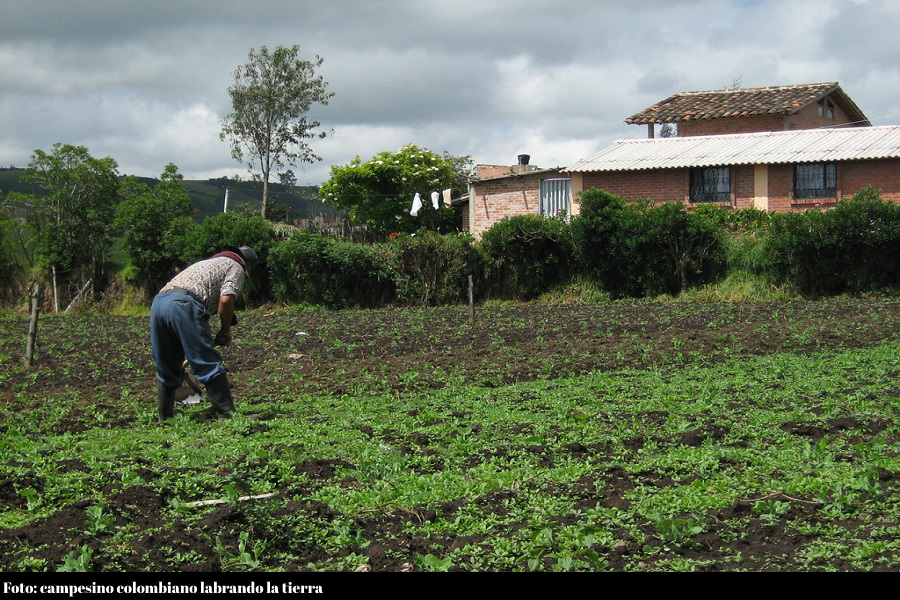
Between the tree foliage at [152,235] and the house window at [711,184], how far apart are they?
52.7 feet

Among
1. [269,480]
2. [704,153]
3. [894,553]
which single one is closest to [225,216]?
[704,153]

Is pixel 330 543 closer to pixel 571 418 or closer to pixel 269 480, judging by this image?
pixel 269 480

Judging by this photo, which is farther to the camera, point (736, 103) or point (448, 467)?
point (736, 103)

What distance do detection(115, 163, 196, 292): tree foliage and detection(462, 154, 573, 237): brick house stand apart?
10.5m

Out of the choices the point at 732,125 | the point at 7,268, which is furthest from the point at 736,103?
the point at 7,268

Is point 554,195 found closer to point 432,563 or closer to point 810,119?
point 810,119

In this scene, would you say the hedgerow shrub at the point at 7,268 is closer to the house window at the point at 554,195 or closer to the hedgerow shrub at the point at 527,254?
the hedgerow shrub at the point at 527,254

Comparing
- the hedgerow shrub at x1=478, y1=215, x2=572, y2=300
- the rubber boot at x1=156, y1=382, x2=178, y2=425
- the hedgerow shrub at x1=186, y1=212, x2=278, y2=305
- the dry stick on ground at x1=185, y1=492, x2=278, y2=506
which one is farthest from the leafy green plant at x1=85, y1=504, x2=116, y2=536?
the hedgerow shrub at x1=186, y1=212, x2=278, y2=305

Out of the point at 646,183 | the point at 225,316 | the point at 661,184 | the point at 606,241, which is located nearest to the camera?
the point at 225,316

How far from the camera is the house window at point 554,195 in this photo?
1324 inches

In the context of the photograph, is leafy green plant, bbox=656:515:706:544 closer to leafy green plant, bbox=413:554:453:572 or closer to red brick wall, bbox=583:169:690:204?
leafy green plant, bbox=413:554:453:572

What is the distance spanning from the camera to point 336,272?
27078 millimetres

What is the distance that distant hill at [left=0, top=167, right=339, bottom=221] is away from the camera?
142 feet

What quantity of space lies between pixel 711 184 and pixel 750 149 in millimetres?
1761
